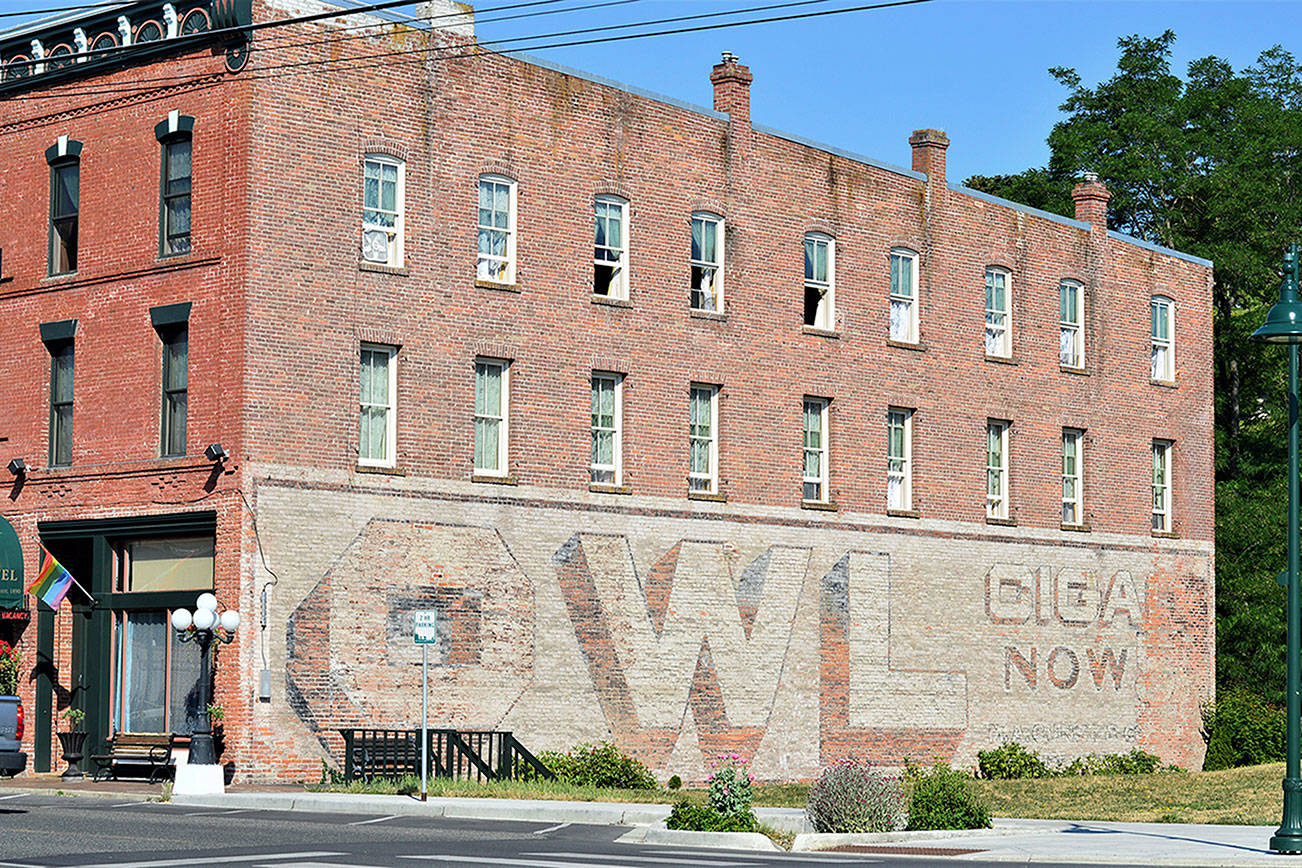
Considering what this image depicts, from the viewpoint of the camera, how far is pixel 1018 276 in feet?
153

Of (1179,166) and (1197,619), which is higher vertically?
(1179,166)

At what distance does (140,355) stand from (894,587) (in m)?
17.1

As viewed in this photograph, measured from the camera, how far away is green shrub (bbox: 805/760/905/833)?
2367 centimetres

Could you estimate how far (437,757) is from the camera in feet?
107

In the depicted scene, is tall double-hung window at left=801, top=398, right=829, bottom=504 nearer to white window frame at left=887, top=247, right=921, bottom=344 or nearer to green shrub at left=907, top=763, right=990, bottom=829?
white window frame at left=887, top=247, right=921, bottom=344

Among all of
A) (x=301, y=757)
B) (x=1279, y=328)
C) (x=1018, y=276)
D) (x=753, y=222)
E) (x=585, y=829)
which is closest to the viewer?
(x=1279, y=328)

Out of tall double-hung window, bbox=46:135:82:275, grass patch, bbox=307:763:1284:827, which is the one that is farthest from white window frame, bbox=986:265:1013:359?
tall double-hung window, bbox=46:135:82:275

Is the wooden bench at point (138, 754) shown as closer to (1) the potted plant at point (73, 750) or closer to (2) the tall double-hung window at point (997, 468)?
(1) the potted plant at point (73, 750)

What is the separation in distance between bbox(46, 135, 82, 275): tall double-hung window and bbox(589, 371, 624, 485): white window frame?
9899 millimetres

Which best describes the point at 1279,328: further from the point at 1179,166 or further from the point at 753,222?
the point at 1179,166

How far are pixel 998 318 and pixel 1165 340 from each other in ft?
22.2

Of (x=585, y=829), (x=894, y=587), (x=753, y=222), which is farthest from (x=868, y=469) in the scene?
(x=585, y=829)

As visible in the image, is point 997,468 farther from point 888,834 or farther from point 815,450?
point 888,834

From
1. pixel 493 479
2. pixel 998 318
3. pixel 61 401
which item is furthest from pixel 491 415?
pixel 998 318
